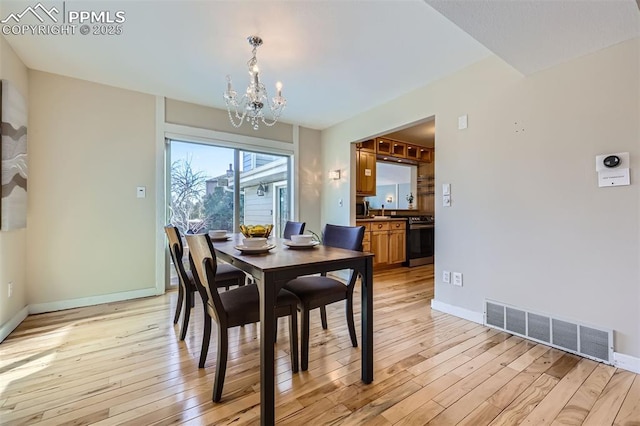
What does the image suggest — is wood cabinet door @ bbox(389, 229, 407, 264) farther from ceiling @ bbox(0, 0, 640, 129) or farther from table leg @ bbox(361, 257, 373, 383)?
table leg @ bbox(361, 257, 373, 383)

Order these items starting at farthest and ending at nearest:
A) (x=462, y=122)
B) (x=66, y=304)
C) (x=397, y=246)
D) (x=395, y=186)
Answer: (x=395, y=186) < (x=397, y=246) < (x=66, y=304) < (x=462, y=122)

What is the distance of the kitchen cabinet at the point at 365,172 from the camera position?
4715 mm

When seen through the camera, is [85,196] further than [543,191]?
Yes

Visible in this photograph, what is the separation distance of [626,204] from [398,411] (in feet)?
6.52

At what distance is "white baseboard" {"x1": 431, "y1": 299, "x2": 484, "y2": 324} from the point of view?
103 inches

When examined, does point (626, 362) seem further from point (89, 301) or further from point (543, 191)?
→ point (89, 301)

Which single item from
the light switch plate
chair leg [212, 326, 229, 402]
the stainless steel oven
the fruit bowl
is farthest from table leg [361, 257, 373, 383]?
the stainless steel oven

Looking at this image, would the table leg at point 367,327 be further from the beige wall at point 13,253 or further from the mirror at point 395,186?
the mirror at point 395,186

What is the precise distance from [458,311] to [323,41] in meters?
2.76

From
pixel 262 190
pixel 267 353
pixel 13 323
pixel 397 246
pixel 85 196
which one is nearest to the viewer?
pixel 267 353

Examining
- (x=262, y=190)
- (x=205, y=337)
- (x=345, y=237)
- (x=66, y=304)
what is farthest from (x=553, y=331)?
(x=66, y=304)

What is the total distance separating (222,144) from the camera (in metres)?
3.95

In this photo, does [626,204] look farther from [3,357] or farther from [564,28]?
[3,357]

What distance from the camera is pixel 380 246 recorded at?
472cm
